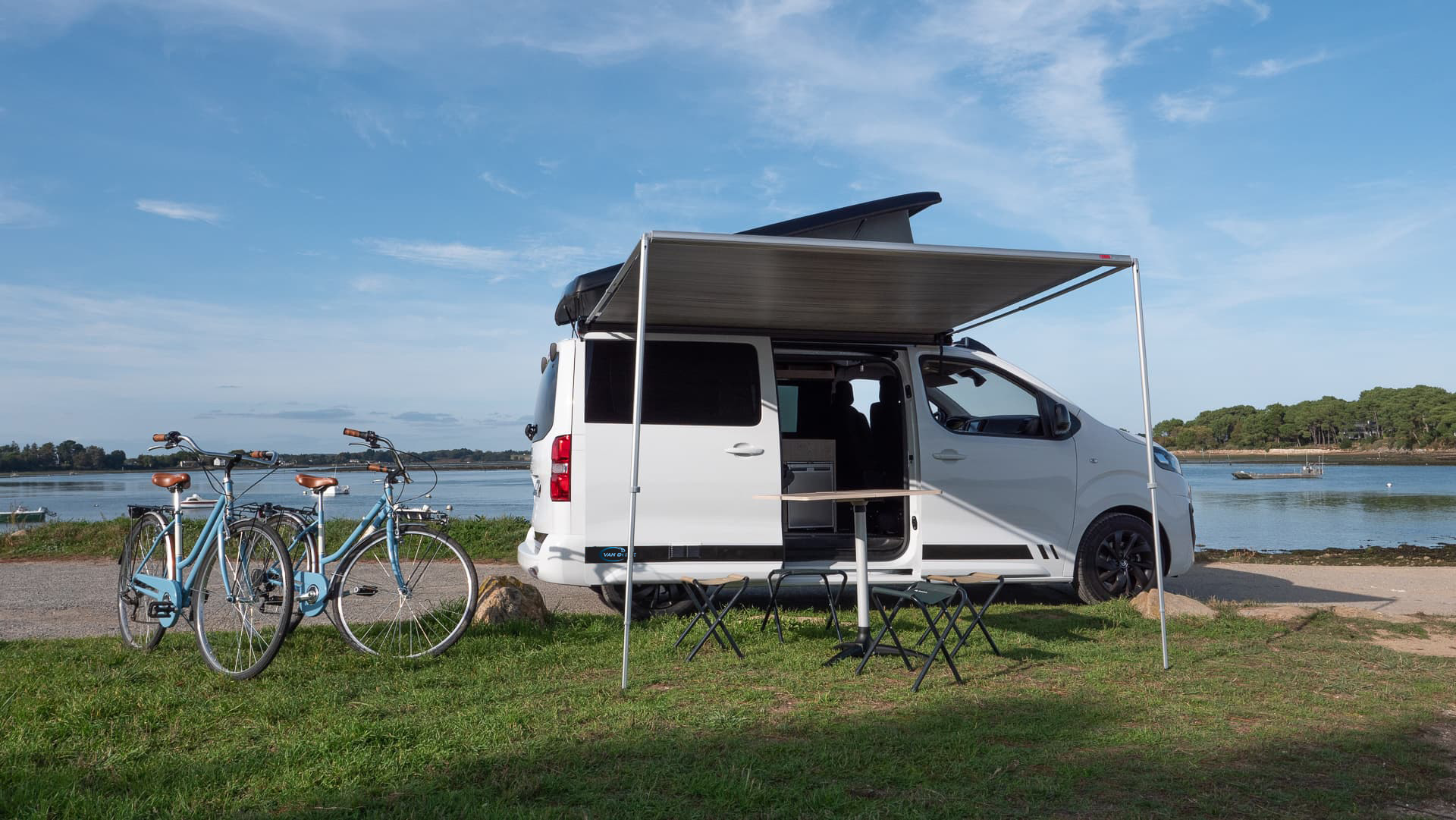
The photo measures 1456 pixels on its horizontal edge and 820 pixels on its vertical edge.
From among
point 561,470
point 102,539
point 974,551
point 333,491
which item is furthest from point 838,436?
point 102,539

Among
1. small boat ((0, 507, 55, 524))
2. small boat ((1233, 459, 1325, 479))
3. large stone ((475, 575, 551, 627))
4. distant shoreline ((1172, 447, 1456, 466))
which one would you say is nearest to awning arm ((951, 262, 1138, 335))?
large stone ((475, 575, 551, 627))

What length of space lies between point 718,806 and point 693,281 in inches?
124

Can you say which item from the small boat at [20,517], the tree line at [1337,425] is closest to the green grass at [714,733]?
the small boat at [20,517]

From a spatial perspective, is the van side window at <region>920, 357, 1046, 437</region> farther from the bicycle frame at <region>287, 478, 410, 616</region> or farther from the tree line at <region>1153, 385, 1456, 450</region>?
the tree line at <region>1153, 385, 1456, 450</region>

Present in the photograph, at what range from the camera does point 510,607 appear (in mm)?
6176

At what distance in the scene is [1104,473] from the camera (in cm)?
709

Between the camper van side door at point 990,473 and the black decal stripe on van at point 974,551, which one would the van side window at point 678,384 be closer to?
the camper van side door at point 990,473

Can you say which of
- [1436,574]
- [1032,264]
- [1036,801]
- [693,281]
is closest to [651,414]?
[693,281]

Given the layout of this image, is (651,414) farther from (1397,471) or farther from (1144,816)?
(1397,471)

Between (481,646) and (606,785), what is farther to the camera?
(481,646)

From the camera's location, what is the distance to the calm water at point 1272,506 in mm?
7389

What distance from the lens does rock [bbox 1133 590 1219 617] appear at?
6672 mm

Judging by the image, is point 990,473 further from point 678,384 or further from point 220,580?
point 220,580

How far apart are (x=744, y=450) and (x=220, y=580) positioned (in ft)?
9.75
